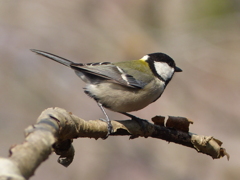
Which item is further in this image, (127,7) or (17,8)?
(127,7)

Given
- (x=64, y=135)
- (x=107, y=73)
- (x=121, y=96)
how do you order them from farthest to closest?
(x=107, y=73), (x=121, y=96), (x=64, y=135)

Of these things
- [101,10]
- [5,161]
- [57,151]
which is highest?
[101,10]

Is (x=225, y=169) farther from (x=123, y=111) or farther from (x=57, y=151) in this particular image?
(x=57, y=151)

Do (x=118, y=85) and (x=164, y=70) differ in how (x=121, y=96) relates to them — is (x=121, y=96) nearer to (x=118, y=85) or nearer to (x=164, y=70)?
(x=118, y=85)

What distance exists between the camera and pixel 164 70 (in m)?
3.10

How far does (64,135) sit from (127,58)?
5275mm

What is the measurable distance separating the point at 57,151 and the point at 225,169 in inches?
147

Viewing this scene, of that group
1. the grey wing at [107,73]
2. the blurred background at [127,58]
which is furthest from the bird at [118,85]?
the blurred background at [127,58]

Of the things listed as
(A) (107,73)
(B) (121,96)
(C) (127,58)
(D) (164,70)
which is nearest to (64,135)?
(B) (121,96)

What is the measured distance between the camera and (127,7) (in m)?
7.48

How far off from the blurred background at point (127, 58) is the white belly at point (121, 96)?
71.0 inches

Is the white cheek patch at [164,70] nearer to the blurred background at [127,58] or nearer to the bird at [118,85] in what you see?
the bird at [118,85]

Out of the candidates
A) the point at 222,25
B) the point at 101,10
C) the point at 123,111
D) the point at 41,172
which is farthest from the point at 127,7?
the point at 123,111

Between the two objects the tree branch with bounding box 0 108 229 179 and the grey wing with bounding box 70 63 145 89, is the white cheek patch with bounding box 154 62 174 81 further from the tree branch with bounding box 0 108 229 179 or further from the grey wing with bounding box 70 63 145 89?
the tree branch with bounding box 0 108 229 179
